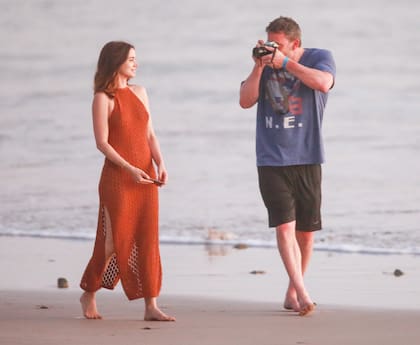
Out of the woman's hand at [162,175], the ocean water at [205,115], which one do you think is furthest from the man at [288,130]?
the ocean water at [205,115]

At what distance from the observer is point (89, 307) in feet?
18.0

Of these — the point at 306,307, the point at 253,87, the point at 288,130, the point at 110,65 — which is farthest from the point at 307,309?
the point at 110,65

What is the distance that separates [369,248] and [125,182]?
3692 millimetres

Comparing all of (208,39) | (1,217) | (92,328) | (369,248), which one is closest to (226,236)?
(369,248)

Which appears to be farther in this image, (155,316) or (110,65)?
(110,65)

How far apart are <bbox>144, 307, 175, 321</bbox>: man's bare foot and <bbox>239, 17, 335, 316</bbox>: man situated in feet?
2.30

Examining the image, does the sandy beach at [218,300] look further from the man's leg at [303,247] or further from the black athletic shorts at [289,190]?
the black athletic shorts at [289,190]

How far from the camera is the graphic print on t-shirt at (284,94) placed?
224 inches

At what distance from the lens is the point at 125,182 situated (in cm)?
538

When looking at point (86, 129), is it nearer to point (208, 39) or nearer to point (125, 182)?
point (208, 39)

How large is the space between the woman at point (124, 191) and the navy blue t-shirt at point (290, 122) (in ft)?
2.03

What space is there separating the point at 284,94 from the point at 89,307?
1465 millimetres

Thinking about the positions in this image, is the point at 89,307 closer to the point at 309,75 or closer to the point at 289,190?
the point at 289,190

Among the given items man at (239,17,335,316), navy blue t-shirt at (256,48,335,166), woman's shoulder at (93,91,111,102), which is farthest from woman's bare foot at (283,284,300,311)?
woman's shoulder at (93,91,111,102)
